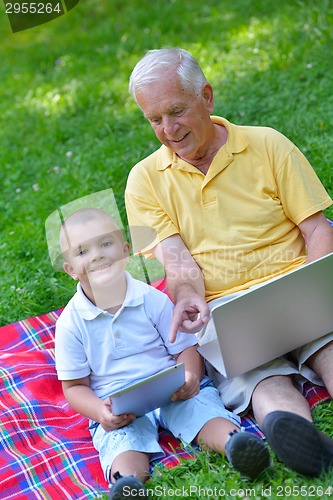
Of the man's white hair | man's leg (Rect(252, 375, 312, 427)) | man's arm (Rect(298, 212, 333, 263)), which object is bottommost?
man's leg (Rect(252, 375, 312, 427))

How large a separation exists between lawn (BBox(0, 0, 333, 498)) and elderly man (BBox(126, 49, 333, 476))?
270mm

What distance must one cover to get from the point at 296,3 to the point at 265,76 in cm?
162

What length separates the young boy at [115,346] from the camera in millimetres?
3010

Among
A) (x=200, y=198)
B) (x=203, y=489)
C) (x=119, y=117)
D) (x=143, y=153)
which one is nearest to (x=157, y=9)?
(x=119, y=117)

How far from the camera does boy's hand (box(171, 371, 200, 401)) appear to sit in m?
2.97

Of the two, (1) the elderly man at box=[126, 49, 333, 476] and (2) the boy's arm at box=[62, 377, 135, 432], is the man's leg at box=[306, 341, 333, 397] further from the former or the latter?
(2) the boy's arm at box=[62, 377, 135, 432]

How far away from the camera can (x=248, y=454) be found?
2609 millimetres

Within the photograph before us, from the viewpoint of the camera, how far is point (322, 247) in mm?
3268

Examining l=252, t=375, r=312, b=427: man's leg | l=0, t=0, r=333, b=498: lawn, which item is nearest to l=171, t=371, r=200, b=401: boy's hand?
l=252, t=375, r=312, b=427: man's leg

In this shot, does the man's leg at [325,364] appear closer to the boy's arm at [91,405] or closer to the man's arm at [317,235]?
the man's arm at [317,235]

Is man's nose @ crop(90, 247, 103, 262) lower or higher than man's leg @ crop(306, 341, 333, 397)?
higher

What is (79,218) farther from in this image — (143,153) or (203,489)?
(143,153)
